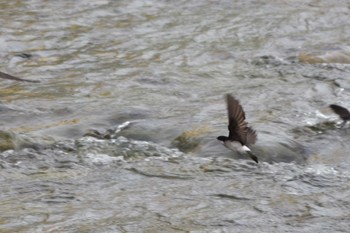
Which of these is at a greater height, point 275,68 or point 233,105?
point 233,105

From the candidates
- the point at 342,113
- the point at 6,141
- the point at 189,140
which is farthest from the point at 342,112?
the point at 6,141

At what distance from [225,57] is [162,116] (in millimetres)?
2371

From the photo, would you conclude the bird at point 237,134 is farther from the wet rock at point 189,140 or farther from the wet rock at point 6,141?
the wet rock at point 6,141

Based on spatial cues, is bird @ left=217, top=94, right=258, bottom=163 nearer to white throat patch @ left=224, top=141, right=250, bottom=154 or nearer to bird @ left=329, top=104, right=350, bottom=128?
white throat patch @ left=224, top=141, right=250, bottom=154

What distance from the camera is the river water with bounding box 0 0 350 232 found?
252 inches

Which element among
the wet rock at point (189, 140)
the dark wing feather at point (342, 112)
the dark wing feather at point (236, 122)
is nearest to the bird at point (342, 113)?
the dark wing feather at point (342, 112)

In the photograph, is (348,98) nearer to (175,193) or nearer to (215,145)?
(215,145)

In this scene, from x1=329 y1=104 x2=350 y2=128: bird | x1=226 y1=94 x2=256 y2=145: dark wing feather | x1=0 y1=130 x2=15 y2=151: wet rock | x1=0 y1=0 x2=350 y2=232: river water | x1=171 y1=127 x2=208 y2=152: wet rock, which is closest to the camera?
x1=0 y1=0 x2=350 y2=232: river water

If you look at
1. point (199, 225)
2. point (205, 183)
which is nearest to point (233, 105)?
point (205, 183)

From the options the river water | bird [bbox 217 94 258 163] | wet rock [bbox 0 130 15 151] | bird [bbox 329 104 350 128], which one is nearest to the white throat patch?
bird [bbox 217 94 258 163]

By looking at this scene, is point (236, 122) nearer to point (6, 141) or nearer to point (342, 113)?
point (342, 113)

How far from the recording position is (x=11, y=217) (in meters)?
6.15

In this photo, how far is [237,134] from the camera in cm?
732

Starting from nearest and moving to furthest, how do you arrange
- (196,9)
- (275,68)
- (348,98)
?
1. (348,98)
2. (275,68)
3. (196,9)
